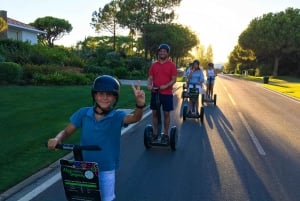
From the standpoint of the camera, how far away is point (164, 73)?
821 cm

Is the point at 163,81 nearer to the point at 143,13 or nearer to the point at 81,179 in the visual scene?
the point at 81,179

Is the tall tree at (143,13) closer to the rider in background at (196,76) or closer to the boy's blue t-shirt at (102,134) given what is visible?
the rider in background at (196,76)

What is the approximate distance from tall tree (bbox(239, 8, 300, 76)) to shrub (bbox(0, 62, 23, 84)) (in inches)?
1959

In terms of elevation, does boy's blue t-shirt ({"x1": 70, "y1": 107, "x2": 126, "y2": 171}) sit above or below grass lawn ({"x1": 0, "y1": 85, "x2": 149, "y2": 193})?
above

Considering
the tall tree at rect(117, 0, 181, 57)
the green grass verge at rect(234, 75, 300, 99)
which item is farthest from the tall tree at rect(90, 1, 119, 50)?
the green grass verge at rect(234, 75, 300, 99)

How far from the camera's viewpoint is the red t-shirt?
8188 mm

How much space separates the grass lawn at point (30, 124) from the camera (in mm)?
6664

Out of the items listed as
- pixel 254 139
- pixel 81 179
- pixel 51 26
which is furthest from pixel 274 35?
pixel 81 179

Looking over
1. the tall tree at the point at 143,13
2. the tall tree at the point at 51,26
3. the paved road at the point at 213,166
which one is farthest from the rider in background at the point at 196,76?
the tall tree at the point at 51,26

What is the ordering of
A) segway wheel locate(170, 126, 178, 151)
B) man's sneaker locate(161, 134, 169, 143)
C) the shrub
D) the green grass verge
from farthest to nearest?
the green grass verge, the shrub, man's sneaker locate(161, 134, 169, 143), segway wheel locate(170, 126, 178, 151)

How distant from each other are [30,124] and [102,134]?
740 centimetres

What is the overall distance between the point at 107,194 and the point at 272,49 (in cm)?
6266

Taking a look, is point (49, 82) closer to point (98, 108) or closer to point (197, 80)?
point (197, 80)

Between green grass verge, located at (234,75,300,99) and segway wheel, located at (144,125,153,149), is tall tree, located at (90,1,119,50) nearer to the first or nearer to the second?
green grass verge, located at (234,75,300,99)
